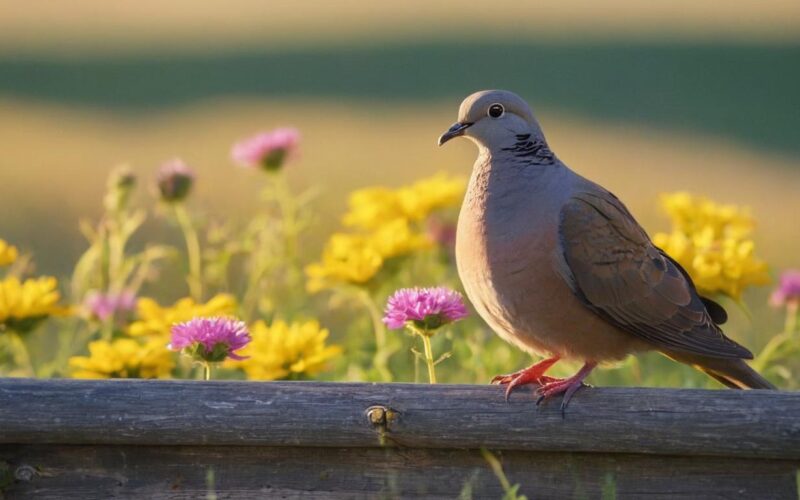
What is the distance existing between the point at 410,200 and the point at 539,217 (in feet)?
4.28

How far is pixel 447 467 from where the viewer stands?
2.96m

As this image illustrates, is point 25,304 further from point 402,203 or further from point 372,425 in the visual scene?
point 402,203

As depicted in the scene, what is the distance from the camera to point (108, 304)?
13.9 ft

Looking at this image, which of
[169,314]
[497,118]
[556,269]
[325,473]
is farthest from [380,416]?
[169,314]

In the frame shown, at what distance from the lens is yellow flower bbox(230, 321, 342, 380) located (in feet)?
11.5

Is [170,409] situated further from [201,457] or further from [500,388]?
[500,388]

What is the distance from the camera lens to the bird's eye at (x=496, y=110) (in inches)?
133

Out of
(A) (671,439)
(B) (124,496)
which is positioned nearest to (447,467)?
(A) (671,439)

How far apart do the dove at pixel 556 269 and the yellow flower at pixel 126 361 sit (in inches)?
34.3

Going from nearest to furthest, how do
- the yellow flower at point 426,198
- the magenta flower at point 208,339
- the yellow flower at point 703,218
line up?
the magenta flower at point 208,339
the yellow flower at point 703,218
the yellow flower at point 426,198

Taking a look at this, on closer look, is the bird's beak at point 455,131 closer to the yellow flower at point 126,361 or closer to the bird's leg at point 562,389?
the bird's leg at point 562,389

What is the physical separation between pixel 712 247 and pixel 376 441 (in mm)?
1683

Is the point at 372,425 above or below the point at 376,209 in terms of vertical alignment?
below

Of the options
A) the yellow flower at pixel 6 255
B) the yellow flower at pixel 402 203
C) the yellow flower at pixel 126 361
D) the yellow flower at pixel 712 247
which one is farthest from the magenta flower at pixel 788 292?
the yellow flower at pixel 6 255
